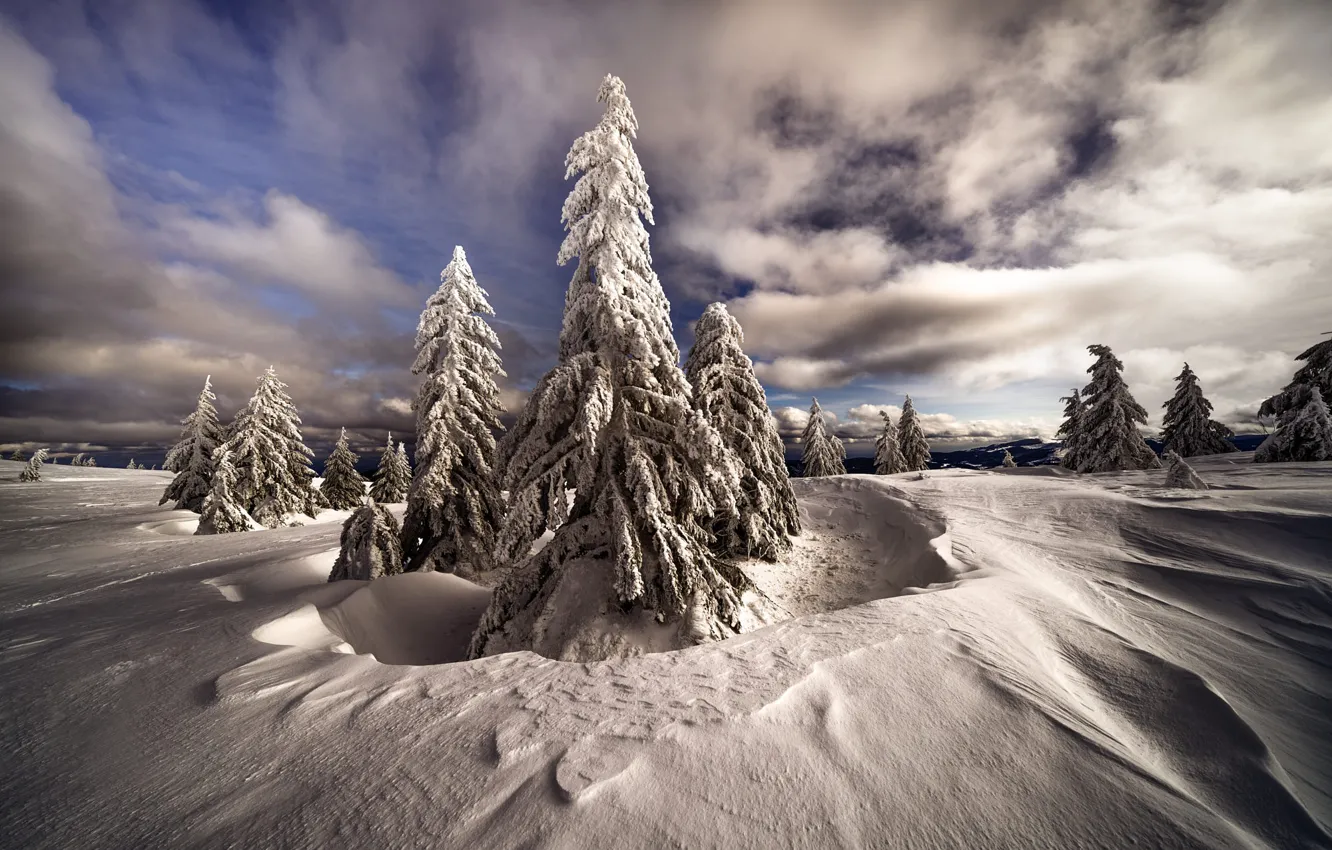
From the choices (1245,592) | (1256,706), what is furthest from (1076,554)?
(1256,706)

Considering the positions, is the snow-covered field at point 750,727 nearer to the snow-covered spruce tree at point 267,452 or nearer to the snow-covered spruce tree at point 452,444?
the snow-covered spruce tree at point 452,444

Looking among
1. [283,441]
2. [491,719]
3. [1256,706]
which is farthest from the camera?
[283,441]

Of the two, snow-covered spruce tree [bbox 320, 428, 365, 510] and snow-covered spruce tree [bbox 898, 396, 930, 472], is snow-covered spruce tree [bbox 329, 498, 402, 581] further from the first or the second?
snow-covered spruce tree [bbox 898, 396, 930, 472]

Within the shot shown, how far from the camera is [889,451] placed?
1519 inches

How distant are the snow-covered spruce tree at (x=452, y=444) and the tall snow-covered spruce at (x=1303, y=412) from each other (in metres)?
29.2

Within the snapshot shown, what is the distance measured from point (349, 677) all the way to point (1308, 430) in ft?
97.2

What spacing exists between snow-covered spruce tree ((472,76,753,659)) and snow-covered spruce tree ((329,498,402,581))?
16.1ft

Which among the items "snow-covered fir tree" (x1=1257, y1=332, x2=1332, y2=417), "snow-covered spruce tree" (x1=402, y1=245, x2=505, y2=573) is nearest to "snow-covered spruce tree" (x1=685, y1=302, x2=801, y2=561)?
"snow-covered spruce tree" (x1=402, y1=245, x2=505, y2=573)

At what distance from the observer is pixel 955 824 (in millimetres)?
2180

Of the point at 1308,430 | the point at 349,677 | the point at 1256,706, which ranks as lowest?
the point at 1256,706

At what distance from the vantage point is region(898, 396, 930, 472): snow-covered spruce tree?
38.6 metres

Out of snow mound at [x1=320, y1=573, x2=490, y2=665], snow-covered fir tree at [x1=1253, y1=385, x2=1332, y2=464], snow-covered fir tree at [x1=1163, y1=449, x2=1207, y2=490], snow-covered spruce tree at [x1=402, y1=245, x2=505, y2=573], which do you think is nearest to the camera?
snow mound at [x1=320, y1=573, x2=490, y2=665]

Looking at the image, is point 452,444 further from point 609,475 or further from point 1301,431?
point 1301,431

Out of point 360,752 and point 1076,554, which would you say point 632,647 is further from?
point 1076,554
